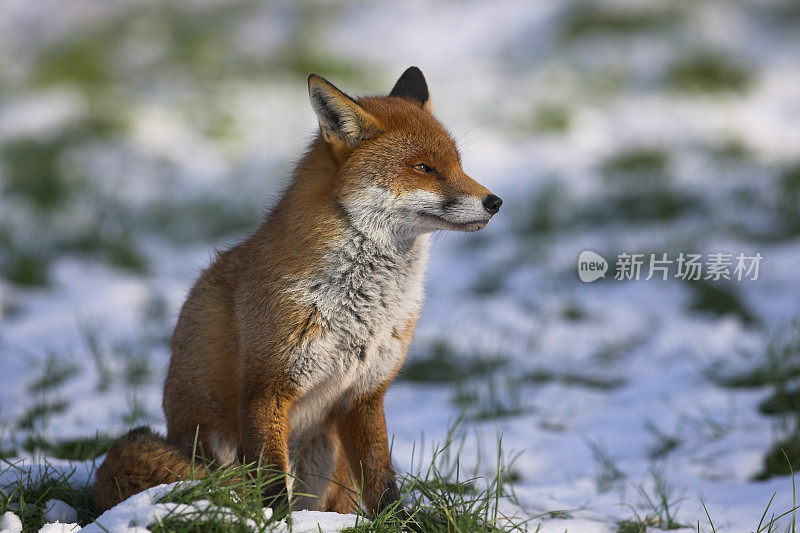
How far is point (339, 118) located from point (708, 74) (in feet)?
35.3

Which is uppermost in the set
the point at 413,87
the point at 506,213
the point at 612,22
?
the point at 612,22

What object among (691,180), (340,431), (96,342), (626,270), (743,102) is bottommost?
(340,431)

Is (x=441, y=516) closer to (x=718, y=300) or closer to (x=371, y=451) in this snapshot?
(x=371, y=451)

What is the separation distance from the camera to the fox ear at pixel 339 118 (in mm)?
2922

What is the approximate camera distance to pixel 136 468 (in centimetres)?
274

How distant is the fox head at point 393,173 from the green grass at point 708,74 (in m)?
9.89

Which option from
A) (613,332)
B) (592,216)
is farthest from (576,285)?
(592,216)

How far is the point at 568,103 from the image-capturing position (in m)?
11.5

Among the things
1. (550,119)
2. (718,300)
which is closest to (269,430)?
(718,300)

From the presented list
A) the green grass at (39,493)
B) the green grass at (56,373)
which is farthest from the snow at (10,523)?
the green grass at (56,373)

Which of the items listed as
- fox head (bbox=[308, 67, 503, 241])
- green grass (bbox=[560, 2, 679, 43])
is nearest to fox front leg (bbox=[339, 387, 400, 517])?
fox head (bbox=[308, 67, 503, 241])

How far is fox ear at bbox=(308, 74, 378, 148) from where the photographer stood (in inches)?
115

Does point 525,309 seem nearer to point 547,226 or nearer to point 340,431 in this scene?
point 547,226

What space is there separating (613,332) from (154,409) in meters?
3.84
